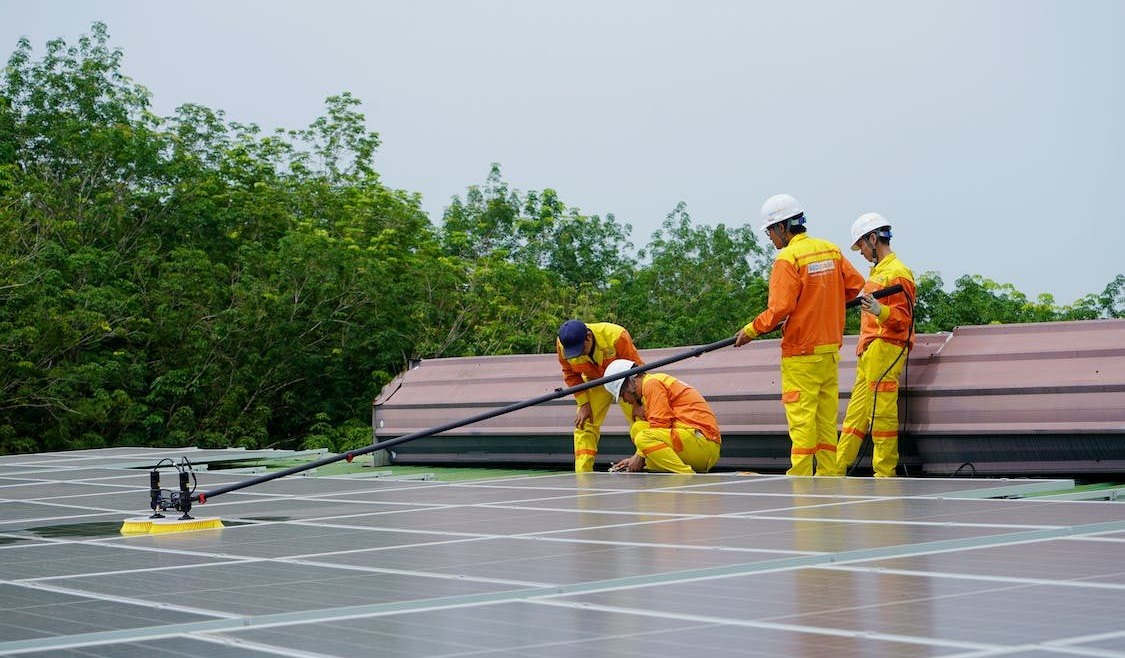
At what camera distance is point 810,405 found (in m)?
10.9

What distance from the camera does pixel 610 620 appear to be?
170 inches

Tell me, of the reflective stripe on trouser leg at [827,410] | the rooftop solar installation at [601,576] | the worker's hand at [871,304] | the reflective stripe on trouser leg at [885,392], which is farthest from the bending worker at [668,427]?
the rooftop solar installation at [601,576]

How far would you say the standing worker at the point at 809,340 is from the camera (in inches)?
431

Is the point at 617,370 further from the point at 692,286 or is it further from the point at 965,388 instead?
the point at 692,286

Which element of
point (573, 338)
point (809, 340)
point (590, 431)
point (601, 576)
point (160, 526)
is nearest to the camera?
point (601, 576)

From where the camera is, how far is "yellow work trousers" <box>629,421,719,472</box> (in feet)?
37.7

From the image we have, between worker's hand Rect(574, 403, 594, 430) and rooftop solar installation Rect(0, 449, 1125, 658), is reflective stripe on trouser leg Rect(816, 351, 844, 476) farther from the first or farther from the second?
worker's hand Rect(574, 403, 594, 430)

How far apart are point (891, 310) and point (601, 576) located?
6.64 m

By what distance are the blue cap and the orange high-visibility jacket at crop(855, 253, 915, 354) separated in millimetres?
2242

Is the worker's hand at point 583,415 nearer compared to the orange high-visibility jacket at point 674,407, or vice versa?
the orange high-visibility jacket at point 674,407

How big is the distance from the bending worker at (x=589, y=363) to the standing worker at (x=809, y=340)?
1764mm

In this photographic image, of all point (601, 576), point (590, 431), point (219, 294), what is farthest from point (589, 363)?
point (219, 294)

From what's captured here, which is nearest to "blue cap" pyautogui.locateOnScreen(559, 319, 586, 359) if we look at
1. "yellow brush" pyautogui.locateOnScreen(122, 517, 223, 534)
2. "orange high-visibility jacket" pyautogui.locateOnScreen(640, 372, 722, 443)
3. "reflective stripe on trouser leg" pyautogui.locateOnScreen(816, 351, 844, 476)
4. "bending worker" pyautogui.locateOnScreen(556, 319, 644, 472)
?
"bending worker" pyautogui.locateOnScreen(556, 319, 644, 472)

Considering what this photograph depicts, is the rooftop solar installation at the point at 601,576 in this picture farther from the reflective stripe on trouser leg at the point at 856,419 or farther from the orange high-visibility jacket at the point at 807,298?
the reflective stripe on trouser leg at the point at 856,419
